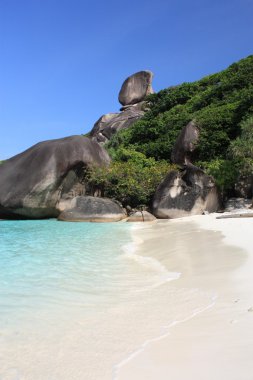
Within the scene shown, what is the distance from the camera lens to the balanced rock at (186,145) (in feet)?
53.0

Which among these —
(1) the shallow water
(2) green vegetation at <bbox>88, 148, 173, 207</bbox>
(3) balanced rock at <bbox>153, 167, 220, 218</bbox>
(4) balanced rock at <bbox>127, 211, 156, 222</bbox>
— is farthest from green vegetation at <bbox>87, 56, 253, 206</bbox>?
(1) the shallow water

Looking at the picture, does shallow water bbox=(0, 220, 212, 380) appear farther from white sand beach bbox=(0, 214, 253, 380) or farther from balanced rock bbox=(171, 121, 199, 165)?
balanced rock bbox=(171, 121, 199, 165)

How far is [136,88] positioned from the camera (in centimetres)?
3369

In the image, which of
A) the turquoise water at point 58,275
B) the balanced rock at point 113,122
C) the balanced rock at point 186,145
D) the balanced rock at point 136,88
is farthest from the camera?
the balanced rock at point 136,88

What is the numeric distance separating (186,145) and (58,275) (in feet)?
41.7

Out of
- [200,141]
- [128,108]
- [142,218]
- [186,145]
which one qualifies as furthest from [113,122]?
[142,218]

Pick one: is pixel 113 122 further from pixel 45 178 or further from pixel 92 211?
pixel 92 211

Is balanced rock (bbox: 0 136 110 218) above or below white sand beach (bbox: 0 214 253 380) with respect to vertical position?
above

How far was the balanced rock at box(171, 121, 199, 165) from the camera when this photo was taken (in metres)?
16.1

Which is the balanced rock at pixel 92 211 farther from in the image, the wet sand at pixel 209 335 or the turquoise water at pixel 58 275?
the wet sand at pixel 209 335

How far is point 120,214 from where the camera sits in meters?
12.4

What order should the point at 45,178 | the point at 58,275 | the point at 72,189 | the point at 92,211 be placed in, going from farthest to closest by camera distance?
1. the point at 72,189
2. the point at 45,178
3. the point at 92,211
4. the point at 58,275

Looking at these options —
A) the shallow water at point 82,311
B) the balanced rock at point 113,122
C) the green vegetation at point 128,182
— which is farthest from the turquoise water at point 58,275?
the balanced rock at point 113,122

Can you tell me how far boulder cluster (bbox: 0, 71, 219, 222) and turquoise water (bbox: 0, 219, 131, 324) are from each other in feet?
16.8
